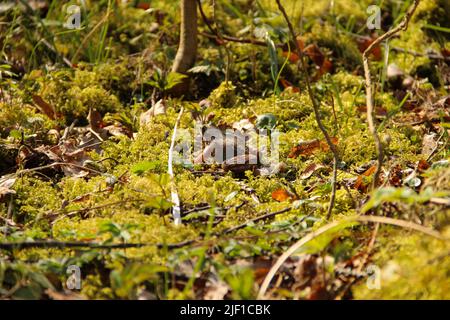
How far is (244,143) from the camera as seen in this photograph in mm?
3053

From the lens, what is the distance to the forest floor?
75.3 inches

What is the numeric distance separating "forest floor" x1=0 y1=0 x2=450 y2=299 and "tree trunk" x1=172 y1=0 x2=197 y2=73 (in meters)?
0.07

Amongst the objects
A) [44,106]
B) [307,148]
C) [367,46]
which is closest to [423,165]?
[307,148]

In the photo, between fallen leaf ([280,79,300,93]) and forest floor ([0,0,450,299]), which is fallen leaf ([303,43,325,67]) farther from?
fallen leaf ([280,79,300,93])

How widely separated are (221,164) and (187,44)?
Result: 3.34ft

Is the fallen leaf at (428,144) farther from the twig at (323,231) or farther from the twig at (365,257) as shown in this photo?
the twig at (323,231)

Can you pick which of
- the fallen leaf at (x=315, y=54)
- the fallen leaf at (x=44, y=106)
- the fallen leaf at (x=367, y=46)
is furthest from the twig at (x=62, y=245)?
the fallen leaf at (x=367, y=46)

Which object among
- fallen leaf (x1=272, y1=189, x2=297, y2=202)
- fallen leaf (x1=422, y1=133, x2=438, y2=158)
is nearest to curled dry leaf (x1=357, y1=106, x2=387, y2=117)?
fallen leaf (x1=422, y1=133, x2=438, y2=158)

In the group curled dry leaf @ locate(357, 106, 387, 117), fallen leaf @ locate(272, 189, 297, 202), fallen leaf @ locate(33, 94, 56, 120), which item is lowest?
fallen leaf @ locate(272, 189, 297, 202)

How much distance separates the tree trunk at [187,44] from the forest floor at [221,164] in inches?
2.6

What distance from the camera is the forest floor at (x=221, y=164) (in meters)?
1.91

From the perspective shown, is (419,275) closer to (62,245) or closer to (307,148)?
(62,245)

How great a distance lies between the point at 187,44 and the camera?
11.9 ft

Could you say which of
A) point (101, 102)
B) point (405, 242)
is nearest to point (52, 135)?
point (101, 102)
